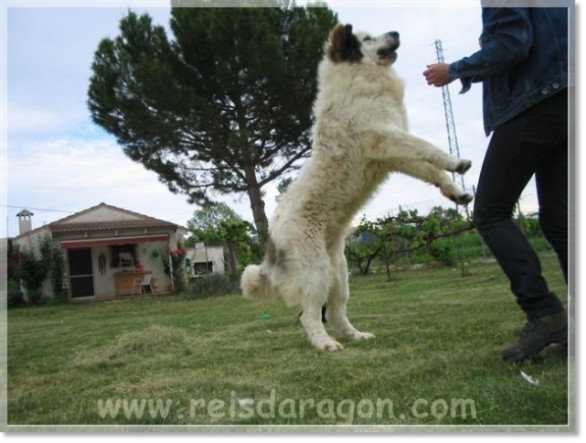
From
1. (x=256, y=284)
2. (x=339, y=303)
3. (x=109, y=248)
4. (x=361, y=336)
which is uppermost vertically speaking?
(x=109, y=248)

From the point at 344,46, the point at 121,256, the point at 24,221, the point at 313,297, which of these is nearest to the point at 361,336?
the point at 313,297

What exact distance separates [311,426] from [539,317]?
1.13 meters

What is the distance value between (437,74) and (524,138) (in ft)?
1.55

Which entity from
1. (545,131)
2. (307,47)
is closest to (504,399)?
(545,131)

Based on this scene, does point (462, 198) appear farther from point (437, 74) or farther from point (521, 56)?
point (521, 56)

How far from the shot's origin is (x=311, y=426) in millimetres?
1780

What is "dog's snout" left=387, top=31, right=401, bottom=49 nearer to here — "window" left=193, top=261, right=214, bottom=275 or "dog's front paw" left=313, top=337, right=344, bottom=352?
"dog's front paw" left=313, top=337, right=344, bottom=352

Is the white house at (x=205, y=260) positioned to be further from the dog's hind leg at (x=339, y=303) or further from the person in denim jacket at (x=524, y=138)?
the person in denim jacket at (x=524, y=138)

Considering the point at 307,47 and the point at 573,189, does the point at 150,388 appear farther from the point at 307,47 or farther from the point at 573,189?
the point at 307,47

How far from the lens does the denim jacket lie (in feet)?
6.61

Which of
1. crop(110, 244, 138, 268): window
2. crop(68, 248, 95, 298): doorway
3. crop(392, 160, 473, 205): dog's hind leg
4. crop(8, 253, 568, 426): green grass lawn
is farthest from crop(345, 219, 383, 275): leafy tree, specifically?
crop(68, 248, 95, 298): doorway

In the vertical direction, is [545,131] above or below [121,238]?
above

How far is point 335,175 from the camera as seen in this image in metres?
3.11

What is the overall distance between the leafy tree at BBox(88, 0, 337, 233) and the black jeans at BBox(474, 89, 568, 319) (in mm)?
1673
